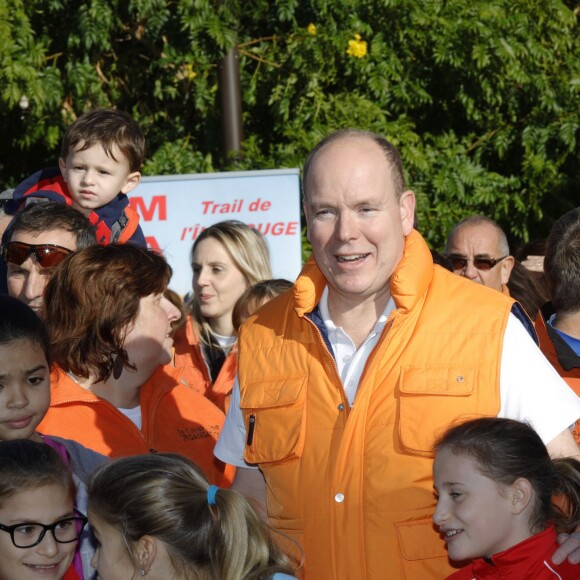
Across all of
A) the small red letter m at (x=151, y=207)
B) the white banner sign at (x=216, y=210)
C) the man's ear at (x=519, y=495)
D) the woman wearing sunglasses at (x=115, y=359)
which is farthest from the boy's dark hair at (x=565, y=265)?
the small red letter m at (x=151, y=207)

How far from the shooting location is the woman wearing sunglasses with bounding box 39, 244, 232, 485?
3836mm

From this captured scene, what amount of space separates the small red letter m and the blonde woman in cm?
113

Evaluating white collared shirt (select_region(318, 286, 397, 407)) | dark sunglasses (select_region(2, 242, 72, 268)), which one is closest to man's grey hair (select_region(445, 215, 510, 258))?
dark sunglasses (select_region(2, 242, 72, 268))

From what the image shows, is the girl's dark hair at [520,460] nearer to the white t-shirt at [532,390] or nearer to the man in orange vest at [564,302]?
the white t-shirt at [532,390]

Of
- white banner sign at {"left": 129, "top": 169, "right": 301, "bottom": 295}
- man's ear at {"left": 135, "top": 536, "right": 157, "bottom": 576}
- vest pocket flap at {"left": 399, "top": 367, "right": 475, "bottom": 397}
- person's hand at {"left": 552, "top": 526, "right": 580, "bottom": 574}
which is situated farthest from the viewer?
white banner sign at {"left": 129, "top": 169, "right": 301, "bottom": 295}

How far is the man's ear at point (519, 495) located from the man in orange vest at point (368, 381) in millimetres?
155

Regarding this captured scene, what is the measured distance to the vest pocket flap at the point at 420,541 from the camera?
307 centimetres

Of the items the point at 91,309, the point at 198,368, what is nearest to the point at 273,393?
the point at 91,309

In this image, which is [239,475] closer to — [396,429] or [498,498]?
[396,429]

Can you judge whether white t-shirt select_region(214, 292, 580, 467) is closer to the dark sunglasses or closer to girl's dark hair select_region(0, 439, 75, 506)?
girl's dark hair select_region(0, 439, 75, 506)

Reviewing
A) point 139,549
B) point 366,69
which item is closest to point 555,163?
point 366,69

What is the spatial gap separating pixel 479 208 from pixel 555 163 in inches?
29.8

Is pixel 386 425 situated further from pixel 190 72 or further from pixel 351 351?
pixel 190 72

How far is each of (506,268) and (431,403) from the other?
144 inches
